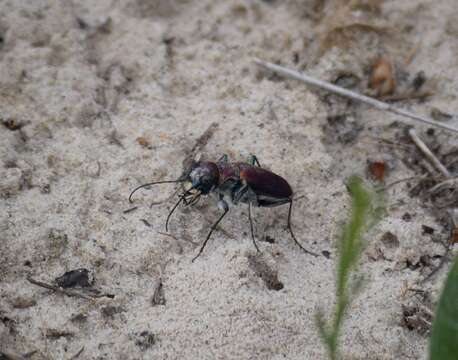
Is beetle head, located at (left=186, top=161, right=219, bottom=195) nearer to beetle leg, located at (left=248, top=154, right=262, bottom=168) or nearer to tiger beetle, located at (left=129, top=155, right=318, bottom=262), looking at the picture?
tiger beetle, located at (left=129, top=155, right=318, bottom=262)

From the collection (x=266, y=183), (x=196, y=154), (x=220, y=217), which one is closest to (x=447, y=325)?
(x=266, y=183)

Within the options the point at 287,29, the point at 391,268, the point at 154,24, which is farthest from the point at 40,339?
the point at 287,29

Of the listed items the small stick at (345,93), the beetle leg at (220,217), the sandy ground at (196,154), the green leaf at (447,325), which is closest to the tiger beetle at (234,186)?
the beetle leg at (220,217)

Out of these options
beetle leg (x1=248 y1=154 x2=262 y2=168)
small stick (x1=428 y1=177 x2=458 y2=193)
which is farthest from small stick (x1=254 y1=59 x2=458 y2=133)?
beetle leg (x1=248 y1=154 x2=262 y2=168)

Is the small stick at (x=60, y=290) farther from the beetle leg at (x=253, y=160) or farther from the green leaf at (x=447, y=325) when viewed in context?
the green leaf at (x=447, y=325)

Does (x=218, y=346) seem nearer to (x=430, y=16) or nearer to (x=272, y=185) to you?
(x=272, y=185)

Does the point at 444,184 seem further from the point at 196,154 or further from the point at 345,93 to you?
the point at 196,154
